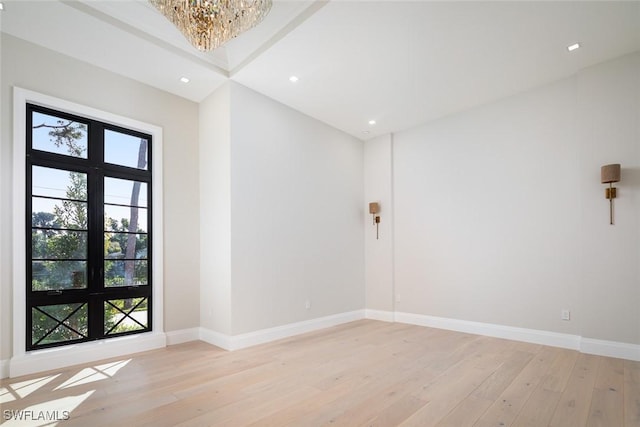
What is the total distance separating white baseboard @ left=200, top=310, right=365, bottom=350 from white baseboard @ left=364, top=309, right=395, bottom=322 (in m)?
0.61

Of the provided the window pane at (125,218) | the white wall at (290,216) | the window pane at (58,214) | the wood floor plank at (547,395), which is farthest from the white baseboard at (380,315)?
the window pane at (58,214)

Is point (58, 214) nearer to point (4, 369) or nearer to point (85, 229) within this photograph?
point (85, 229)

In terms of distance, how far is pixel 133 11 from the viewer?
3.33m

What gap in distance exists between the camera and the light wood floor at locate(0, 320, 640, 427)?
2484 mm

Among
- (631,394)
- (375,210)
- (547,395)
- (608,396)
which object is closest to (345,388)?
(547,395)

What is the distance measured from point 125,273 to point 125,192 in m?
0.97

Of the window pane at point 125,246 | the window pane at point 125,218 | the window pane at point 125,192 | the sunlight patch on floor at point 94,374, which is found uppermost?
the window pane at point 125,192

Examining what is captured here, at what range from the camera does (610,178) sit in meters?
3.67

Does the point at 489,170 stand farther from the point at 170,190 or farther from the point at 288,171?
the point at 170,190

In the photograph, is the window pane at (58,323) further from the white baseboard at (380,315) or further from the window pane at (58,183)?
the white baseboard at (380,315)

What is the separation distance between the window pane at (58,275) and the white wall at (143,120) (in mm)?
243

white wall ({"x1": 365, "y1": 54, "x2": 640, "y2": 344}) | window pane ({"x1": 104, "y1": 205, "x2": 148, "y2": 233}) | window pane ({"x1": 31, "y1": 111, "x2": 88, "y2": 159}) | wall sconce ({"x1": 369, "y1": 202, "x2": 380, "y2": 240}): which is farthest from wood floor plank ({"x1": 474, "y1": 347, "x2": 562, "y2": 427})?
window pane ({"x1": 31, "y1": 111, "x2": 88, "y2": 159})

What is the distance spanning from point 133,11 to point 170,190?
2028 millimetres

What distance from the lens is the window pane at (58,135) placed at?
361cm
